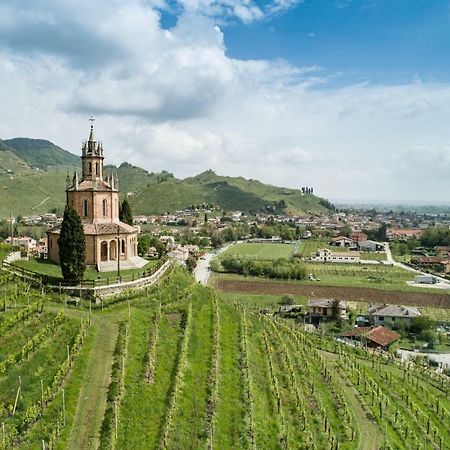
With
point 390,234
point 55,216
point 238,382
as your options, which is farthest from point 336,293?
point 55,216

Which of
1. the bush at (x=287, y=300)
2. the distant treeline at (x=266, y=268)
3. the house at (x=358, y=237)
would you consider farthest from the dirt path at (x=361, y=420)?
the house at (x=358, y=237)

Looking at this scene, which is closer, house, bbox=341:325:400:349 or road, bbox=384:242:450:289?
house, bbox=341:325:400:349

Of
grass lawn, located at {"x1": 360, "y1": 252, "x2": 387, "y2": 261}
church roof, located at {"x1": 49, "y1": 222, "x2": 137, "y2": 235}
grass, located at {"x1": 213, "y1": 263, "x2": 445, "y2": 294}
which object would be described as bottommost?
grass, located at {"x1": 213, "y1": 263, "x2": 445, "y2": 294}

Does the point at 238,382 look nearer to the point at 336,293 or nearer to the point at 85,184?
the point at 85,184

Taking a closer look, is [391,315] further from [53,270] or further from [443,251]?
[443,251]

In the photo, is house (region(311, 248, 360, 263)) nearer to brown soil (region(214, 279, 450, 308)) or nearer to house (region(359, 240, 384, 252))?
house (region(359, 240, 384, 252))

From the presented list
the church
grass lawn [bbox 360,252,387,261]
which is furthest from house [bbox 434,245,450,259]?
the church

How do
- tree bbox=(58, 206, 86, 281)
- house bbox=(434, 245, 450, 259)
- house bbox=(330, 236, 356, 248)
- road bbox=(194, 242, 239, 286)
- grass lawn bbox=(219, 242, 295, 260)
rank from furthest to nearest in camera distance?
house bbox=(330, 236, 356, 248) < house bbox=(434, 245, 450, 259) < grass lawn bbox=(219, 242, 295, 260) < road bbox=(194, 242, 239, 286) < tree bbox=(58, 206, 86, 281)
